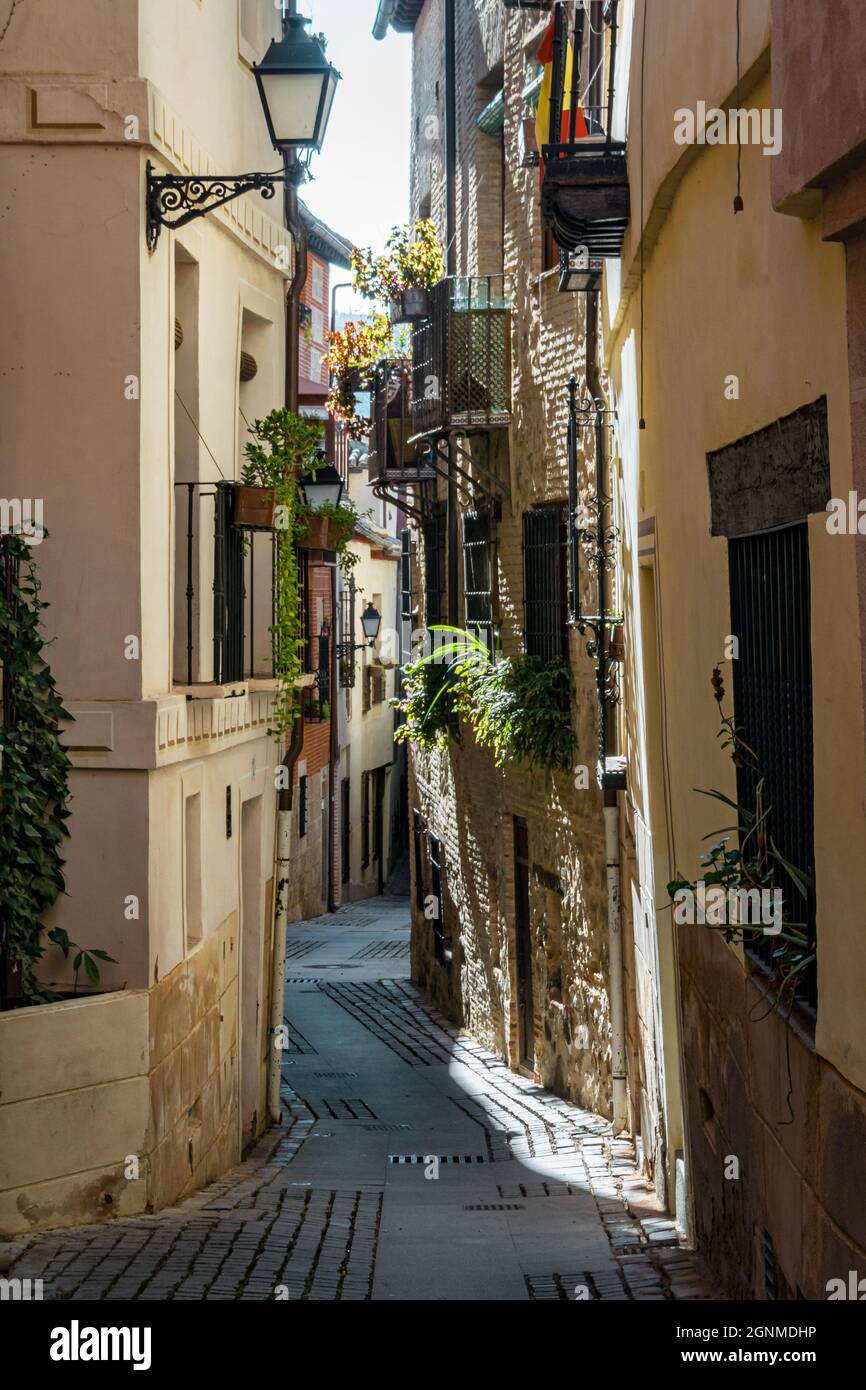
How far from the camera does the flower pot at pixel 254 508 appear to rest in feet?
30.8

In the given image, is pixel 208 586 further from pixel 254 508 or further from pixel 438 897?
pixel 438 897

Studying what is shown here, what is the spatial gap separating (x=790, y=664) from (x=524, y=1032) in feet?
31.9

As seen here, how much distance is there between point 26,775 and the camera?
7.50 metres

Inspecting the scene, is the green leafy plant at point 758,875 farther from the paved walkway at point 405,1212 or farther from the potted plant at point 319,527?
the potted plant at point 319,527

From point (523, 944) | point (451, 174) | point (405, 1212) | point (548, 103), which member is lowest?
point (405, 1212)

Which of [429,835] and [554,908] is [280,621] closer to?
[554,908]

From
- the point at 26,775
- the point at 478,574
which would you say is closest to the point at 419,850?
the point at 478,574

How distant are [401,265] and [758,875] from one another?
41.7ft

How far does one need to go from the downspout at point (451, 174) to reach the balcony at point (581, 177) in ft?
23.7

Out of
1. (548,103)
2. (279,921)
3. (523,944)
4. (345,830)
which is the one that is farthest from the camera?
(345,830)

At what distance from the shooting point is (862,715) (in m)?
3.85

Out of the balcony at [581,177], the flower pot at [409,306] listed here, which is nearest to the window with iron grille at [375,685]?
the flower pot at [409,306]

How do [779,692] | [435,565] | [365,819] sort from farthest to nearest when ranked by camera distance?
[365,819] < [435,565] < [779,692]

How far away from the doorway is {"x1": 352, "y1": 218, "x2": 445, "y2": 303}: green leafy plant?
5.87 metres
